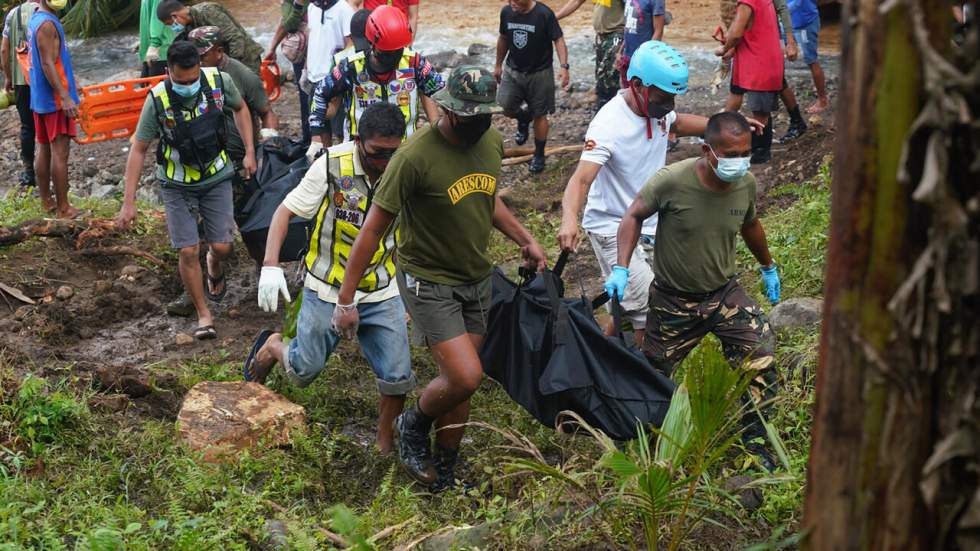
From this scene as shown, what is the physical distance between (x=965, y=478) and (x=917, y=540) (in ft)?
0.59

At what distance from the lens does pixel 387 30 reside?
6.88 m

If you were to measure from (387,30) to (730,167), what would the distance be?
295cm

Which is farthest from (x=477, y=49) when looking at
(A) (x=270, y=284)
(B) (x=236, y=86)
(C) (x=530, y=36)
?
(A) (x=270, y=284)

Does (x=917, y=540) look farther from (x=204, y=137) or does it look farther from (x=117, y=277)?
(x=117, y=277)

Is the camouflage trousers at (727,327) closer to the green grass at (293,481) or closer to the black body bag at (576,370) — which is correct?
the green grass at (293,481)

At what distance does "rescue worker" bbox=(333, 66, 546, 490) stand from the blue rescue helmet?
1.08 meters

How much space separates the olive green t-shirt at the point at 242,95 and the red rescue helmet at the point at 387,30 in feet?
3.78

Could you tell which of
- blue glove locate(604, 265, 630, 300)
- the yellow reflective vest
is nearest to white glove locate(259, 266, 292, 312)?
blue glove locate(604, 265, 630, 300)

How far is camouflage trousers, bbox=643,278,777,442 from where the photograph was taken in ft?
16.3

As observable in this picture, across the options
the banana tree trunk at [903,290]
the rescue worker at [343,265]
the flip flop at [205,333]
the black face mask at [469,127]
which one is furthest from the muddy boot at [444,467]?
the banana tree trunk at [903,290]

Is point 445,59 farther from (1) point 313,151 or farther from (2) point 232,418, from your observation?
(2) point 232,418

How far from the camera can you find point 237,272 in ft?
26.8

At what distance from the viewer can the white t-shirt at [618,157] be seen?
5574mm

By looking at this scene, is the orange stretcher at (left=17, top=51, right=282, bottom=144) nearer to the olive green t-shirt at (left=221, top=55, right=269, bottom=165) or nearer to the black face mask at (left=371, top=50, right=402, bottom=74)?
the olive green t-shirt at (left=221, top=55, right=269, bottom=165)
